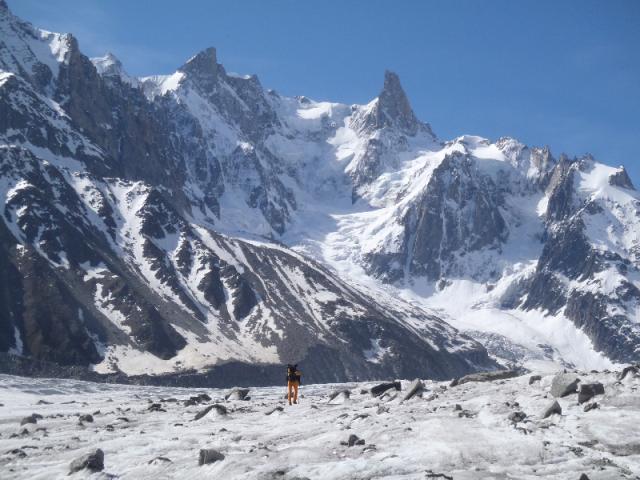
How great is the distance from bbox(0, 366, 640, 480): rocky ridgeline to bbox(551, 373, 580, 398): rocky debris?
0.06 m

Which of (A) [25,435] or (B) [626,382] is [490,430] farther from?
(A) [25,435]

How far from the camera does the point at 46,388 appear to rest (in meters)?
78.5

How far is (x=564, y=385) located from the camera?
35.9m

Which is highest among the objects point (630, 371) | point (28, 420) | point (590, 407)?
point (630, 371)

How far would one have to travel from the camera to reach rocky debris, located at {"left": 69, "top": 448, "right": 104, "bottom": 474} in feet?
100

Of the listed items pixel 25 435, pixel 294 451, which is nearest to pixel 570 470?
pixel 294 451

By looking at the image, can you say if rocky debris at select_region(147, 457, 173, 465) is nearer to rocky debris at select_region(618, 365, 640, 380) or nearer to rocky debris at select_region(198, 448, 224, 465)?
rocky debris at select_region(198, 448, 224, 465)

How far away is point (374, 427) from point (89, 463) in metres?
11.4

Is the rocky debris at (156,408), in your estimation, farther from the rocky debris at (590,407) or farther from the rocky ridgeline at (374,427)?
the rocky debris at (590,407)

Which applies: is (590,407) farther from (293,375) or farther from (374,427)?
(293,375)

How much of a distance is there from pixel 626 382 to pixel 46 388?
58595 millimetres

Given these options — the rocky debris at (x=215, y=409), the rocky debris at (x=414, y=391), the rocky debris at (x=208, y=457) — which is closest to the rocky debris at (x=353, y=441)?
the rocky debris at (x=208, y=457)

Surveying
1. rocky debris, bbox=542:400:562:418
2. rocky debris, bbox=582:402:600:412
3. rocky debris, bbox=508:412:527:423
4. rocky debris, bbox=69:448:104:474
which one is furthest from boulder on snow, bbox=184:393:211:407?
rocky debris, bbox=582:402:600:412

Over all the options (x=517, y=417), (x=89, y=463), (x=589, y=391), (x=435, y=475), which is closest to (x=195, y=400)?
(x=89, y=463)
